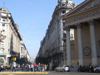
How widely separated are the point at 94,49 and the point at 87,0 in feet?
39.9

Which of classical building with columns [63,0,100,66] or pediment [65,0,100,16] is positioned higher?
pediment [65,0,100,16]

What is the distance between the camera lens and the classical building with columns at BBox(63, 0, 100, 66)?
111 feet

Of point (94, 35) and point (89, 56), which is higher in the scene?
point (94, 35)

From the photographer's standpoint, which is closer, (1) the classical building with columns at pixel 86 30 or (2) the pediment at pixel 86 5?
(1) the classical building with columns at pixel 86 30

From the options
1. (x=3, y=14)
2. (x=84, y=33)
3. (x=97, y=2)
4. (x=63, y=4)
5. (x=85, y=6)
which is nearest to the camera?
(x=97, y=2)

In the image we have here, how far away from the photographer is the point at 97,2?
3469 centimetres

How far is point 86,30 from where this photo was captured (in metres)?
39.6

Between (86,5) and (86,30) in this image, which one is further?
(86,30)

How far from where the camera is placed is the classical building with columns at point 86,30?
33.8 metres

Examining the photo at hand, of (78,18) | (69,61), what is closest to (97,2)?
(78,18)

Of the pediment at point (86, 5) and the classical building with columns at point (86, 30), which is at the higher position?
the pediment at point (86, 5)

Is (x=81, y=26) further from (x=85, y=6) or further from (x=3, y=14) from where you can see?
(x=3, y=14)

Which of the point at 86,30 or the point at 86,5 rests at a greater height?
the point at 86,5

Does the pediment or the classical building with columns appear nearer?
the classical building with columns
